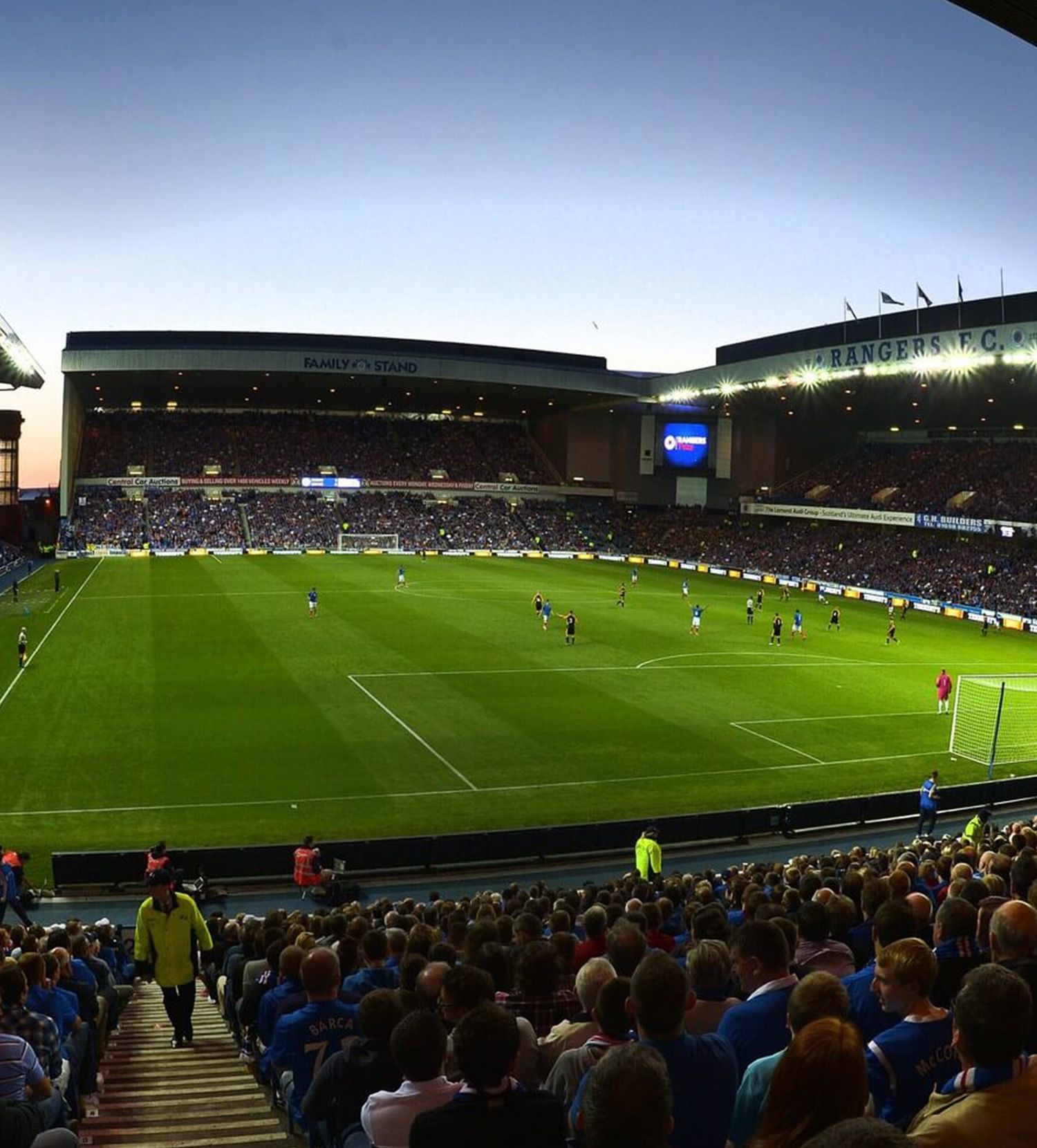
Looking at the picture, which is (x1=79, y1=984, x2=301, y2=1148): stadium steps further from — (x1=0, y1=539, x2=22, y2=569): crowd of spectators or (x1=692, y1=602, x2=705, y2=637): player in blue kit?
(x1=0, y1=539, x2=22, y2=569): crowd of spectators

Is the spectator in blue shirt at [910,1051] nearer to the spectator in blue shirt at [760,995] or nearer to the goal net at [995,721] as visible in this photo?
the spectator in blue shirt at [760,995]

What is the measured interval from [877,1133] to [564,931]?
6.80 metres

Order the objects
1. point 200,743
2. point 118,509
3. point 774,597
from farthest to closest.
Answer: point 118,509
point 774,597
point 200,743

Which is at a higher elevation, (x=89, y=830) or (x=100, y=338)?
(x=100, y=338)

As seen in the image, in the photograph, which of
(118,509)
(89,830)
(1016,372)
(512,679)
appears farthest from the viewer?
(118,509)

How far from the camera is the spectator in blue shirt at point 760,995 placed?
15.5 feet

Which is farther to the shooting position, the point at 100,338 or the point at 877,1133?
the point at 100,338

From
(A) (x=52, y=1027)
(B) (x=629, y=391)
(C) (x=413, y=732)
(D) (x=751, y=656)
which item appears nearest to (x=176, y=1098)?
(A) (x=52, y=1027)

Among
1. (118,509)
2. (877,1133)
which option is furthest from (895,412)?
(877,1133)

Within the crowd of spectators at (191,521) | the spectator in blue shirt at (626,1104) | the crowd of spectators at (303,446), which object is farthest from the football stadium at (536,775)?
the crowd of spectators at (303,446)

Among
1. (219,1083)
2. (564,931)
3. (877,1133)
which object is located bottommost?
(219,1083)

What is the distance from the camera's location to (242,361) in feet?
269

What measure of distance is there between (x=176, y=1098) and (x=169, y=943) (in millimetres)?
2244

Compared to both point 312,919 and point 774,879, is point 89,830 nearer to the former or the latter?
point 312,919
